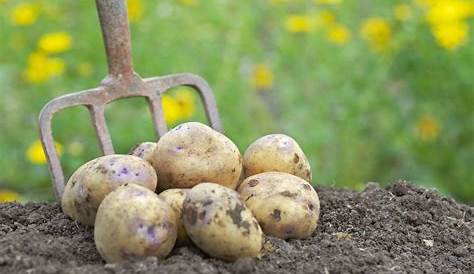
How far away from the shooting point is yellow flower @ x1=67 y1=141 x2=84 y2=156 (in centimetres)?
360

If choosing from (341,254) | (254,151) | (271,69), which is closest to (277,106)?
(271,69)

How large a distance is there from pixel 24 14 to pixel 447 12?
6.03ft

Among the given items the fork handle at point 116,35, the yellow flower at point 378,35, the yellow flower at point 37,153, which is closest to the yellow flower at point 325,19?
the yellow flower at point 378,35

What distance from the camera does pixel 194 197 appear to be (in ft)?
6.10

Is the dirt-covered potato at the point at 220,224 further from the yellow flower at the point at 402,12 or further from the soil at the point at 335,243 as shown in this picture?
the yellow flower at the point at 402,12

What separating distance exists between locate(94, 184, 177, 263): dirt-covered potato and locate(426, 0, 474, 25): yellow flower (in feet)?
8.38

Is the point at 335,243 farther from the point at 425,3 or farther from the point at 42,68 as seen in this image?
the point at 425,3

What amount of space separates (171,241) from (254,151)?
465 millimetres

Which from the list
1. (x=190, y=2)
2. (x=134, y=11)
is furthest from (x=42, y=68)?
(x=190, y=2)

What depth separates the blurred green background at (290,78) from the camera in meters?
3.79

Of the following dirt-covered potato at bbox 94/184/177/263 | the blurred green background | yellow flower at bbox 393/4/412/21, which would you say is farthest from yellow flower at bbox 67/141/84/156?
dirt-covered potato at bbox 94/184/177/263

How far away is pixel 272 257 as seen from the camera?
6.28 ft

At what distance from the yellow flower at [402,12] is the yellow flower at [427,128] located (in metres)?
0.47

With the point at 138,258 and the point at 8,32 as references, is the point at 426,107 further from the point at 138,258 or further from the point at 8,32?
the point at 138,258
